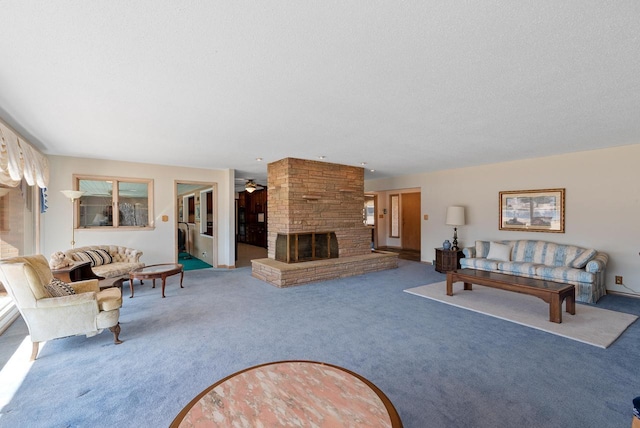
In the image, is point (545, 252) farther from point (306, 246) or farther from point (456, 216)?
point (306, 246)

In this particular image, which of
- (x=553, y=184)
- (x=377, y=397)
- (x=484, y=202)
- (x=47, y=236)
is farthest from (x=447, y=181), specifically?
(x=47, y=236)

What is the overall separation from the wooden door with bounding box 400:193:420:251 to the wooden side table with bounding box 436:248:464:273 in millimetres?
3137

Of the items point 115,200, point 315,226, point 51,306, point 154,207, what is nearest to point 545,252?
point 315,226

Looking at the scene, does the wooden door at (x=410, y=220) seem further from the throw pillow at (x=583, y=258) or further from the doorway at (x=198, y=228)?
the doorway at (x=198, y=228)

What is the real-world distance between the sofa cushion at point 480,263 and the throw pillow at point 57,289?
20.0ft

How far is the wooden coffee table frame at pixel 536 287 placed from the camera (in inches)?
131

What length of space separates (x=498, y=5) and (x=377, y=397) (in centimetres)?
209

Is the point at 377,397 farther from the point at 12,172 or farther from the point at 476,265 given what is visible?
the point at 476,265

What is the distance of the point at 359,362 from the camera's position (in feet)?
8.13

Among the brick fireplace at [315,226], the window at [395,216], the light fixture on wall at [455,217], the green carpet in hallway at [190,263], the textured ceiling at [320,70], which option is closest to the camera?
the textured ceiling at [320,70]

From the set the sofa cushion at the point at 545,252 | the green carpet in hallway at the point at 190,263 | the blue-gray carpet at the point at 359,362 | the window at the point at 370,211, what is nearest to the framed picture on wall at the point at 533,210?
the sofa cushion at the point at 545,252

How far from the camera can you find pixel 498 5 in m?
1.49

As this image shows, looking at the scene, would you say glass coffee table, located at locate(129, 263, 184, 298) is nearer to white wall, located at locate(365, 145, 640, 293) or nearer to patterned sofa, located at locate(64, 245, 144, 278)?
patterned sofa, located at locate(64, 245, 144, 278)

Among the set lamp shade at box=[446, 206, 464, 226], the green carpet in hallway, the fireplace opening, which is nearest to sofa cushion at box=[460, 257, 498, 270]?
lamp shade at box=[446, 206, 464, 226]
